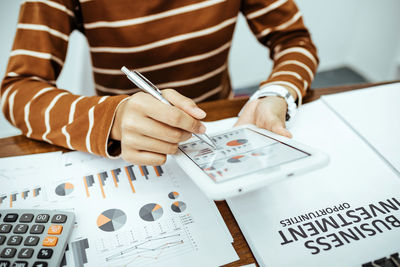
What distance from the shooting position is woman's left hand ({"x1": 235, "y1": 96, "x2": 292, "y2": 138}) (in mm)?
410

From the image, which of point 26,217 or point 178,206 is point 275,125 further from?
point 26,217

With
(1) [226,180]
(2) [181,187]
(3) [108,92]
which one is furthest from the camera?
(3) [108,92]

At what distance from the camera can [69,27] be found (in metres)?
0.57

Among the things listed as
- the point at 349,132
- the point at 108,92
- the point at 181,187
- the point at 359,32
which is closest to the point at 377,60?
the point at 359,32

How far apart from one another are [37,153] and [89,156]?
3.6 inches

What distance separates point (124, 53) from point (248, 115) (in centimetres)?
31

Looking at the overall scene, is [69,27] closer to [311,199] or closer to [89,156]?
[89,156]

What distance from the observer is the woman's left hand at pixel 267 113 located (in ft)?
1.35

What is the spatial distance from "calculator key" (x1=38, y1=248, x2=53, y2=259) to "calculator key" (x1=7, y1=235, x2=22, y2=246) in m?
0.03

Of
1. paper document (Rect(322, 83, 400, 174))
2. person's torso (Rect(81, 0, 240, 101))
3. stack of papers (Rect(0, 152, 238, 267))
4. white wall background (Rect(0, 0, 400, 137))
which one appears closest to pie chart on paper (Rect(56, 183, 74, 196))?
stack of papers (Rect(0, 152, 238, 267))

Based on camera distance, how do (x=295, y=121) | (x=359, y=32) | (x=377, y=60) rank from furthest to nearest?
(x=359, y=32) < (x=377, y=60) < (x=295, y=121)

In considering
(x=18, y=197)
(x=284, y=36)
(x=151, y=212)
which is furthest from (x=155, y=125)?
(x=284, y=36)

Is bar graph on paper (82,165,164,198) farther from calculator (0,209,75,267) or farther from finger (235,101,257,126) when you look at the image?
finger (235,101,257,126)

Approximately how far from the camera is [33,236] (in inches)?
12.3
